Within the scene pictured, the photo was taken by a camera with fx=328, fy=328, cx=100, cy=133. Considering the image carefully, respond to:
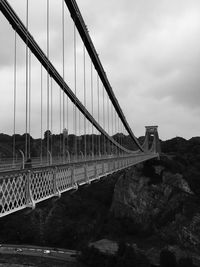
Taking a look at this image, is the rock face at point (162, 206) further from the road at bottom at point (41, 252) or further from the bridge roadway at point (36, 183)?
the bridge roadway at point (36, 183)

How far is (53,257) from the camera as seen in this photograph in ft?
174

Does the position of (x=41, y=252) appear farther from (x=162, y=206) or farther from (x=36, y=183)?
(x=36, y=183)

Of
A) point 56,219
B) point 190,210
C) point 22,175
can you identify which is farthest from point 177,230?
point 22,175

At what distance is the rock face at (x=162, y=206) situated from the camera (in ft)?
179

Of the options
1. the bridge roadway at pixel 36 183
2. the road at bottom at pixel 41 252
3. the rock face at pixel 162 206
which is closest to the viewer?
the bridge roadway at pixel 36 183

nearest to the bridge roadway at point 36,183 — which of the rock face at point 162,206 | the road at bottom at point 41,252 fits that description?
the road at bottom at point 41,252

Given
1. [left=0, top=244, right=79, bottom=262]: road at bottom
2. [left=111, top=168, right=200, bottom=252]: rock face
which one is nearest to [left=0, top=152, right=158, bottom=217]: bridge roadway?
[left=0, top=244, right=79, bottom=262]: road at bottom

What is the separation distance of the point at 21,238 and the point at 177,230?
107 feet

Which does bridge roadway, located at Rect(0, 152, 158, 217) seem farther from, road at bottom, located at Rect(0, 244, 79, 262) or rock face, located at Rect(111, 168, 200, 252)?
rock face, located at Rect(111, 168, 200, 252)

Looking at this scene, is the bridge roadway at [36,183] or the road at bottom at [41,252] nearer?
the bridge roadway at [36,183]

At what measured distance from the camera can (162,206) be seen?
62875 mm

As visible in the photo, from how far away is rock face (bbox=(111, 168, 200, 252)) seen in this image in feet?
179

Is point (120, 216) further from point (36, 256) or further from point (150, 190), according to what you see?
point (36, 256)

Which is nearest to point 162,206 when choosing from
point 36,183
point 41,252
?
point 41,252
